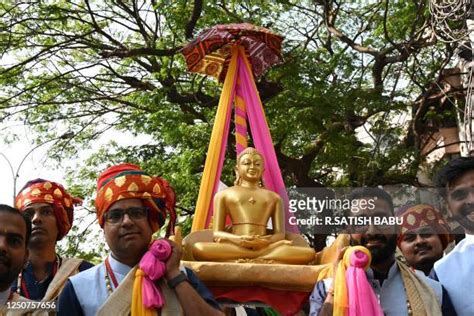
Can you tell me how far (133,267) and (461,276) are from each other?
151cm

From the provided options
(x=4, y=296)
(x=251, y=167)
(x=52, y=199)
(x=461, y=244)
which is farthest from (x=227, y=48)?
(x=4, y=296)

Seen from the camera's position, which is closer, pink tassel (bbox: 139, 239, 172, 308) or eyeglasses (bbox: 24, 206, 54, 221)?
pink tassel (bbox: 139, 239, 172, 308)

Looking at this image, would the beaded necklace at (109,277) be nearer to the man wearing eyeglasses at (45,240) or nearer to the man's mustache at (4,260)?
the man's mustache at (4,260)

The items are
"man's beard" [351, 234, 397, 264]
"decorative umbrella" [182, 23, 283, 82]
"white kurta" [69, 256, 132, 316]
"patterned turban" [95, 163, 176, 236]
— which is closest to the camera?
"white kurta" [69, 256, 132, 316]

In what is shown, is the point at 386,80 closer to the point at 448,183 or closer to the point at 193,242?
the point at 193,242

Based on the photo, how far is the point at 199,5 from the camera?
10086mm

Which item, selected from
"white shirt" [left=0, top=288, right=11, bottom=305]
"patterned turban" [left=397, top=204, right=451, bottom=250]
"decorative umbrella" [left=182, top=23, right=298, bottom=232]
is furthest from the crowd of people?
"decorative umbrella" [left=182, top=23, right=298, bottom=232]

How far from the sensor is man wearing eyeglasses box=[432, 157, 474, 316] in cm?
319

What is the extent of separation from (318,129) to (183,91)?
7.16 ft

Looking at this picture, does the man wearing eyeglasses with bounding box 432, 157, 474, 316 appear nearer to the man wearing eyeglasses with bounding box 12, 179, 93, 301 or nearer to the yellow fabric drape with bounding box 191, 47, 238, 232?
the man wearing eyeglasses with bounding box 12, 179, 93, 301

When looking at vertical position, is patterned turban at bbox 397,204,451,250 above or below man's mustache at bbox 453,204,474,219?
above

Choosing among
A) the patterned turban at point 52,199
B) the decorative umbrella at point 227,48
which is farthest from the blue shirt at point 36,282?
the decorative umbrella at point 227,48

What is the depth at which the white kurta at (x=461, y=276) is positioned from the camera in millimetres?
3176

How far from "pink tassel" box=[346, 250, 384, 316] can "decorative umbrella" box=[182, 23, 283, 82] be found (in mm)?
3973
